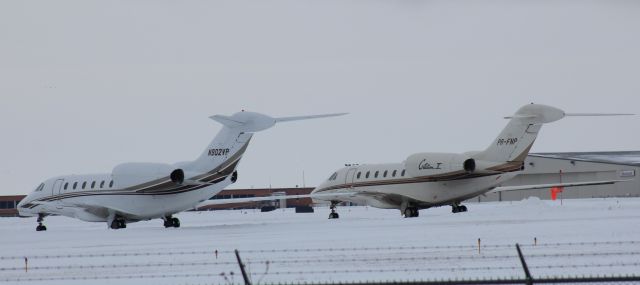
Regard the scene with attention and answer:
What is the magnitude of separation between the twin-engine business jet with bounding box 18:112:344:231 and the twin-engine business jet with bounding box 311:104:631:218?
8849 millimetres

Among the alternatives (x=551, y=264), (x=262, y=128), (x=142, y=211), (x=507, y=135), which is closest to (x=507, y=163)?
(x=507, y=135)

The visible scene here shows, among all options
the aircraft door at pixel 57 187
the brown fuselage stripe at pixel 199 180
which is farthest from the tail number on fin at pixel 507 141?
the aircraft door at pixel 57 187

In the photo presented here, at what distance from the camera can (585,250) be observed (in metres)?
21.8

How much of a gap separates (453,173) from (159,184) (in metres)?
12.0

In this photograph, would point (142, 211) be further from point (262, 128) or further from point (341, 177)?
point (341, 177)

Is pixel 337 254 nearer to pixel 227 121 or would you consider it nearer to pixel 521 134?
pixel 227 121

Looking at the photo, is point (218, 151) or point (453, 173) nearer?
point (218, 151)

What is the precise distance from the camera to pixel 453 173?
43.9 metres

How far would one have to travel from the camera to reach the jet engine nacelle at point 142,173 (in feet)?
127

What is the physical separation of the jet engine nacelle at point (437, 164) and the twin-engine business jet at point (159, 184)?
8.37 metres

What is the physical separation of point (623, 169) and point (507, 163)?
43.2 metres

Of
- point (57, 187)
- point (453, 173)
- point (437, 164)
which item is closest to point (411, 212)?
point (437, 164)

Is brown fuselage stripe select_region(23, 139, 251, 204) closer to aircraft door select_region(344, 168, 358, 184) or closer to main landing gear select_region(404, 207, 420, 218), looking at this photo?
main landing gear select_region(404, 207, 420, 218)

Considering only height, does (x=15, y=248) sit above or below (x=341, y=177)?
below
